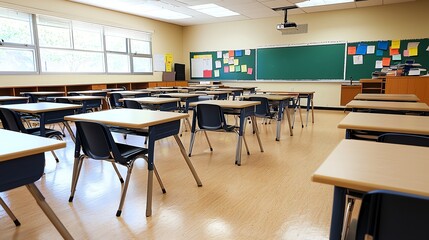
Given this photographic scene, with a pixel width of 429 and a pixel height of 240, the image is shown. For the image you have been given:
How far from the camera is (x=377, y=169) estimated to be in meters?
1.08

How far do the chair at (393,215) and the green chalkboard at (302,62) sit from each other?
27.4 feet

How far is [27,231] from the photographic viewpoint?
1.99 m

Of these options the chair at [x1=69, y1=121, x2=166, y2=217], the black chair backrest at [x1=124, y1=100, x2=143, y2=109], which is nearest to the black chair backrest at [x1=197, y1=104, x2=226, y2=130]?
the black chair backrest at [x1=124, y1=100, x2=143, y2=109]

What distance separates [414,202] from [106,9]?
360 inches

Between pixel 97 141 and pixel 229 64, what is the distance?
867cm

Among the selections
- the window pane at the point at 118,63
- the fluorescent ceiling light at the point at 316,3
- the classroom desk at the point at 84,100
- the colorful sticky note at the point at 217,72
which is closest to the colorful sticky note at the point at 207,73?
the colorful sticky note at the point at 217,72

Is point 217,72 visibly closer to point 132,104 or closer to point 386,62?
point 386,62

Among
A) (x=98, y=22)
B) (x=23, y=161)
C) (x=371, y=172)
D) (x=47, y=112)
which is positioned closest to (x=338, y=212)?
(x=371, y=172)

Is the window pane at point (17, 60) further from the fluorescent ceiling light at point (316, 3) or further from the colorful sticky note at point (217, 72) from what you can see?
the fluorescent ceiling light at point (316, 3)

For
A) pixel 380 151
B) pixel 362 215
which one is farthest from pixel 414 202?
pixel 380 151

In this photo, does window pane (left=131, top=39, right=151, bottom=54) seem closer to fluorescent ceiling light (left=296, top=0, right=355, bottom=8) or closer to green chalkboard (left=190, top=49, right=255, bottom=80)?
green chalkboard (left=190, top=49, right=255, bottom=80)

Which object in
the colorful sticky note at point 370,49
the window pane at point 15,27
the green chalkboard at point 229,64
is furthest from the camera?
the green chalkboard at point 229,64

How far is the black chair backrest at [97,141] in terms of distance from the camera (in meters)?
2.05

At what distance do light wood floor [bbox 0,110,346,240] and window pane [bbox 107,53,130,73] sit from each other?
17.5 feet
